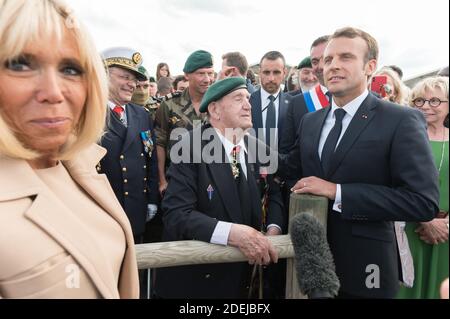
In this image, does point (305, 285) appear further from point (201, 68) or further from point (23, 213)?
point (201, 68)

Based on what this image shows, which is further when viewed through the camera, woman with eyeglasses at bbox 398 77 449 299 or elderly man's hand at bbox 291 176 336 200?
woman with eyeglasses at bbox 398 77 449 299

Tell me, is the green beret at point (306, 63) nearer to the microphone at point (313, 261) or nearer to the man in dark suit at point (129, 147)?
the man in dark suit at point (129, 147)

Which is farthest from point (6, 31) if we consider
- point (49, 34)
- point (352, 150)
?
point (352, 150)

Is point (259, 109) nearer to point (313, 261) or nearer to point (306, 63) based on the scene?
point (306, 63)

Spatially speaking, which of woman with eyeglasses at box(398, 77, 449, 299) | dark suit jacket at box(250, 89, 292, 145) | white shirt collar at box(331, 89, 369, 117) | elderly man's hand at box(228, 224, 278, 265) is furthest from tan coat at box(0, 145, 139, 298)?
dark suit jacket at box(250, 89, 292, 145)

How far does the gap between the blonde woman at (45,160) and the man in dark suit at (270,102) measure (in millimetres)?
2679

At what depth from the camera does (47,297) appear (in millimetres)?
944

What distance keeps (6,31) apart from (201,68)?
3.15m

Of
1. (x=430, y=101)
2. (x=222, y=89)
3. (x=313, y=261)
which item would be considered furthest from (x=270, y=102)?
(x=313, y=261)

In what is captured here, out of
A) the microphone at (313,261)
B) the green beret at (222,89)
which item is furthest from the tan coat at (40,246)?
the green beret at (222,89)

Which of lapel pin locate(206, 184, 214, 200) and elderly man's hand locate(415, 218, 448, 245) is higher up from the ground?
lapel pin locate(206, 184, 214, 200)

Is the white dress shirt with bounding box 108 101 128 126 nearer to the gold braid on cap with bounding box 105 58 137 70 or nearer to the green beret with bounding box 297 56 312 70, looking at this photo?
the gold braid on cap with bounding box 105 58 137 70

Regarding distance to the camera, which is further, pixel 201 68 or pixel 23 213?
pixel 201 68

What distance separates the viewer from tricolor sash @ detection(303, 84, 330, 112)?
11.5ft
